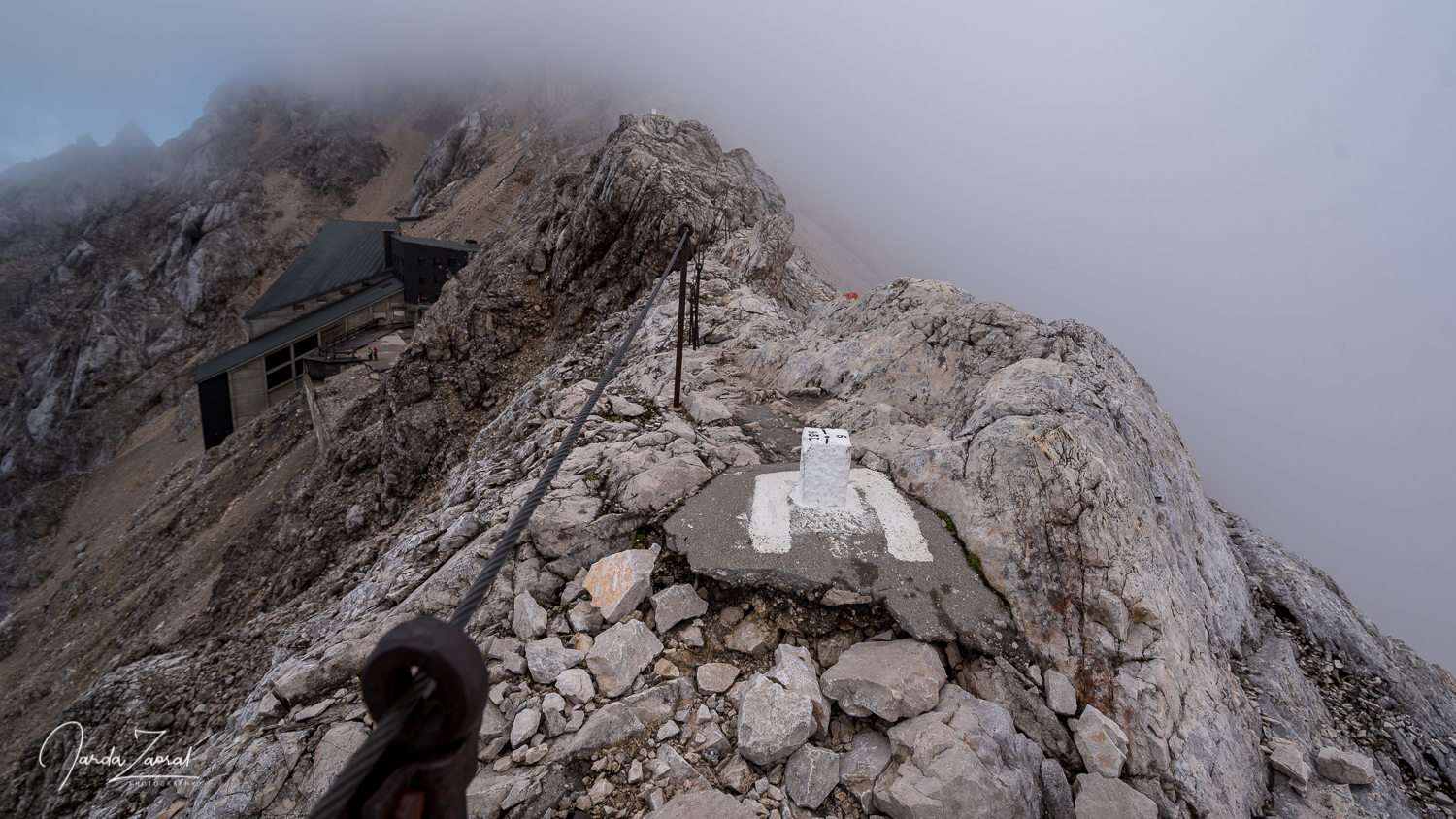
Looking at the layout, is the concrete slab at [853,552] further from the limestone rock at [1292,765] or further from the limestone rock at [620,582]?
the limestone rock at [1292,765]

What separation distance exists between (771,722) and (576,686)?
69.3 inches

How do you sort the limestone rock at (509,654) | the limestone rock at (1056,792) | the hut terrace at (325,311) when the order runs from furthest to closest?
1. the hut terrace at (325,311)
2. the limestone rock at (509,654)
3. the limestone rock at (1056,792)

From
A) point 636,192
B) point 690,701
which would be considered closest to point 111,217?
point 636,192

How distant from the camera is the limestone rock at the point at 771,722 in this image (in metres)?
4.44

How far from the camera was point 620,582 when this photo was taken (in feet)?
19.0

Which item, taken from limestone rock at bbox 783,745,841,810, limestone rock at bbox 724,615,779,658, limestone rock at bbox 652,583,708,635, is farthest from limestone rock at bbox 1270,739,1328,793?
limestone rock at bbox 652,583,708,635

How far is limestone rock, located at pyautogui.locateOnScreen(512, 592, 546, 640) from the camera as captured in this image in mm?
5516

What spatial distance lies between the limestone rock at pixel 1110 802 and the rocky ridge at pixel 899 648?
0.06 feet

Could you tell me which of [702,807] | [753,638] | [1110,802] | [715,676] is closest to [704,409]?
[753,638]

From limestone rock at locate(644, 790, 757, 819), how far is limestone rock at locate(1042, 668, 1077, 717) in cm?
285

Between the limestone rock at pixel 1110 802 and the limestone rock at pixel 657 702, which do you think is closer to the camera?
the limestone rock at pixel 1110 802

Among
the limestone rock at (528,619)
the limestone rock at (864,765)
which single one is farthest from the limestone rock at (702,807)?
the limestone rock at (528,619)

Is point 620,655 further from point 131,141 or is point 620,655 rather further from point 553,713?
point 131,141

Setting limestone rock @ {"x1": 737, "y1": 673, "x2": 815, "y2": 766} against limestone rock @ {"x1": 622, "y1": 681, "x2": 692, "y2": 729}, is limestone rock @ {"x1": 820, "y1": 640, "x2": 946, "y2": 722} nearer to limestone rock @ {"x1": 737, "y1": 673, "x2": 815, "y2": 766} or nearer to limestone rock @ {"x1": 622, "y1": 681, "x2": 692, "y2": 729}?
limestone rock @ {"x1": 737, "y1": 673, "x2": 815, "y2": 766}
